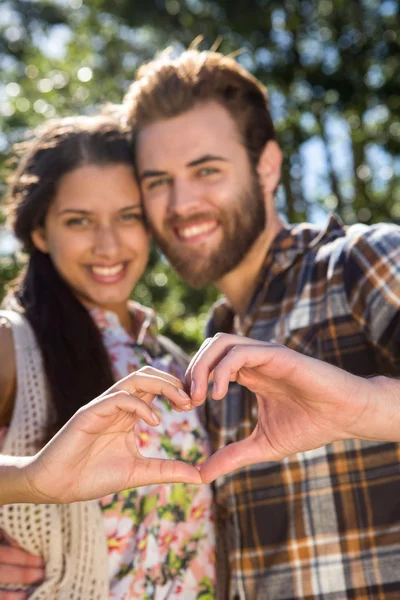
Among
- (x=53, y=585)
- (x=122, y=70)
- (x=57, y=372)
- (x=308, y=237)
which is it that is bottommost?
(x=53, y=585)

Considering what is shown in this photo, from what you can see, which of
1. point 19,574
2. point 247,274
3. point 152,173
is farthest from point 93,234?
point 19,574

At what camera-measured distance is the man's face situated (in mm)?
2789

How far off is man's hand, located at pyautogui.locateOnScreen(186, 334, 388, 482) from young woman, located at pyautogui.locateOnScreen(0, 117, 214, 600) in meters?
0.11

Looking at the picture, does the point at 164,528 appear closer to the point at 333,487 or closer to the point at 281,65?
the point at 333,487

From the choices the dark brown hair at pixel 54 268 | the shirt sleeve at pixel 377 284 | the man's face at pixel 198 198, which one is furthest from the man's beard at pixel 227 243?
the shirt sleeve at pixel 377 284

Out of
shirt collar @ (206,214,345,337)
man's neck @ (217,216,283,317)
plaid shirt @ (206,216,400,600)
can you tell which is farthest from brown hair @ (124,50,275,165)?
plaid shirt @ (206,216,400,600)

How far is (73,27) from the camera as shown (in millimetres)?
10078

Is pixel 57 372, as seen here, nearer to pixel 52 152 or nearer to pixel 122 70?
pixel 52 152

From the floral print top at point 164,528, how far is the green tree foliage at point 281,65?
402 cm

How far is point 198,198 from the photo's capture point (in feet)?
9.18

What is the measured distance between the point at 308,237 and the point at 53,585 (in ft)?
4.82

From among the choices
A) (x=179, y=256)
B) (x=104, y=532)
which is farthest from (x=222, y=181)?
(x=104, y=532)

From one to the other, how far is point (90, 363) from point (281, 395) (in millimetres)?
985

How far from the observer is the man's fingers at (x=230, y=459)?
1573 mm
